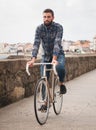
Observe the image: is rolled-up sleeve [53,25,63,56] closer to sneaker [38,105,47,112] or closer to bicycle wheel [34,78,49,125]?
bicycle wheel [34,78,49,125]

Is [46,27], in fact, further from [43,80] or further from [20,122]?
[20,122]

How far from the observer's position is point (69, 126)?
625cm

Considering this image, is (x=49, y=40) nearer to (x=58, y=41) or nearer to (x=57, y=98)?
(x=58, y=41)

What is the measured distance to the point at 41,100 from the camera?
6398mm

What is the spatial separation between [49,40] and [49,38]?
3cm

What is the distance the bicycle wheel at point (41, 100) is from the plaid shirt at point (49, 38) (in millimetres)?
522

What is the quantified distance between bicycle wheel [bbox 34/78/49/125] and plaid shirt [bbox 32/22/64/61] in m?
0.52

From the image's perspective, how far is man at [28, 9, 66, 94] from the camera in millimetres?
6609

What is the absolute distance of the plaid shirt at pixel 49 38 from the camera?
6.66m

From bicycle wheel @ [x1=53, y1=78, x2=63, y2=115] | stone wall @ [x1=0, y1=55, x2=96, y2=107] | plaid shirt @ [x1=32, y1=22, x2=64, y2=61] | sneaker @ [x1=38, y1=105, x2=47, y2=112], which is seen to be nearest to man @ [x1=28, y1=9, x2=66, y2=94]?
plaid shirt @ [x1=32, y1=22, x2=64, y2=61]

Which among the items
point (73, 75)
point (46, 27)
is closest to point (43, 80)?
point (46, 27)

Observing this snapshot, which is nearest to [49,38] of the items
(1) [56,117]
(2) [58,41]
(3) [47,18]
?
(2) [58,41]

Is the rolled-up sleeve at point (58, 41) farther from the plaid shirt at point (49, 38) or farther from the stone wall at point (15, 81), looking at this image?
the stone wall at point (15, 81)

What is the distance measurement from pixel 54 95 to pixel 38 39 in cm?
95
